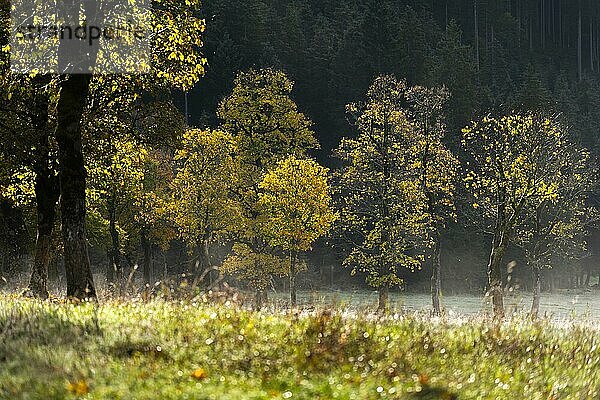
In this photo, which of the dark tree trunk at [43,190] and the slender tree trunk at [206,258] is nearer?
the dark tree trunk at [43,190]

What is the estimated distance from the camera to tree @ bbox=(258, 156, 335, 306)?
46844 mm

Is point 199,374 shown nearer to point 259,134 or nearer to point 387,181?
point 387,181

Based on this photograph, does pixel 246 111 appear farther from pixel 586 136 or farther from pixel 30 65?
pixel 586 136

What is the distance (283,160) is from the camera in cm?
4925

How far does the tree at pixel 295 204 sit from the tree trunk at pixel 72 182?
28872 millimetres

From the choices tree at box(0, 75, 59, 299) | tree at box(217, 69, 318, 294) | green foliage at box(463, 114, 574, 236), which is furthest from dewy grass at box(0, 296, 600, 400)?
tree at box(217, 69, 318, 294)

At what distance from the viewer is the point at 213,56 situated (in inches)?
3351

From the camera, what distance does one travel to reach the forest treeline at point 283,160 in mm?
22422

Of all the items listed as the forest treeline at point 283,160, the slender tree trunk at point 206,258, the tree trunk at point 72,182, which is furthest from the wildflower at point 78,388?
the slender tree trunk at point 206,258

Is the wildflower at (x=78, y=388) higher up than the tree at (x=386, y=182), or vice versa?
the tree at (x=386, y=182)

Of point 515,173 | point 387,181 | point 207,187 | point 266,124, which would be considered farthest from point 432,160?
point 207,187

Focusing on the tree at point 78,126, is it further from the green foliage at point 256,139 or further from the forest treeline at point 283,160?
the green foliage at point 256,139

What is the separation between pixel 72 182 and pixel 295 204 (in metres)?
29.8

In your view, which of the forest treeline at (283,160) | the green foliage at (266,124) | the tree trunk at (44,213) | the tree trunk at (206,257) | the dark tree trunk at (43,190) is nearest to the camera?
the forest treeline at (283,160)
